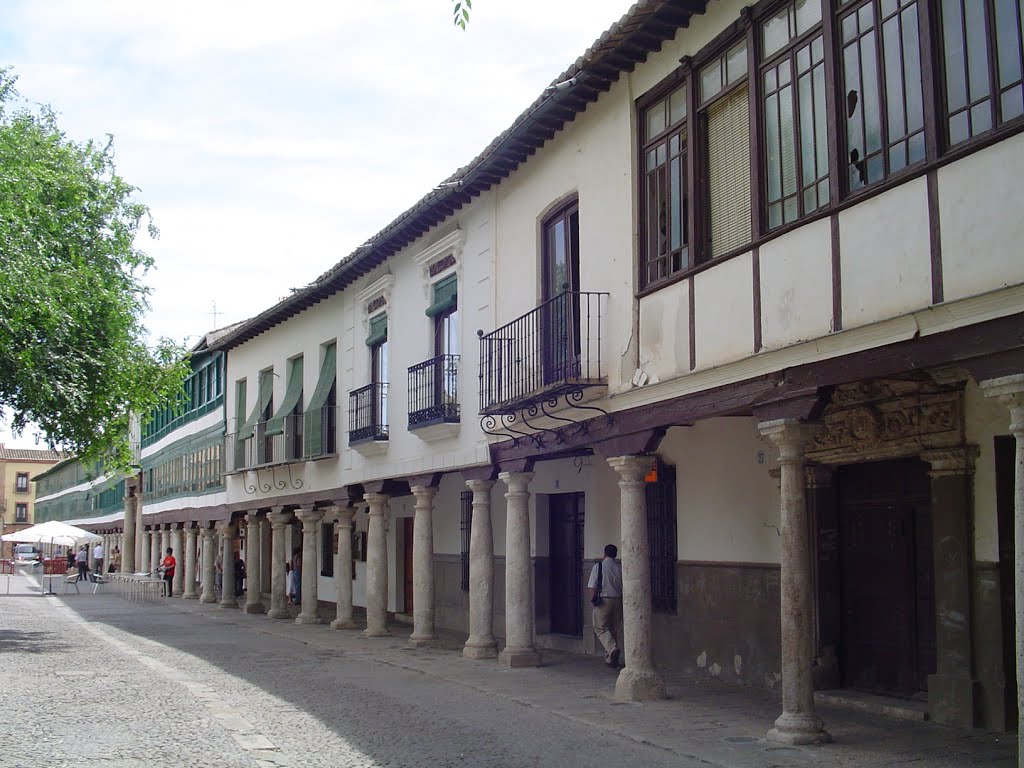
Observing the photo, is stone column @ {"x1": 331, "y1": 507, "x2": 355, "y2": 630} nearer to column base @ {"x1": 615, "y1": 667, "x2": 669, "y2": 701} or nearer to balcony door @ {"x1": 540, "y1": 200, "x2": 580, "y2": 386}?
balcony door @ {"x1": 540, "y1": 200, "x2": 580, "y2": 386}

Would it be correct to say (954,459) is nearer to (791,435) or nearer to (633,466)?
(791,435)

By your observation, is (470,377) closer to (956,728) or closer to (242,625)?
(956,728)

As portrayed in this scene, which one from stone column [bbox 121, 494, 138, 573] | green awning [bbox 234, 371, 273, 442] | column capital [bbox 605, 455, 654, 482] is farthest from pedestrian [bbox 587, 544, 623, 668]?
stone column [bbox 121, 494, 138, 573]

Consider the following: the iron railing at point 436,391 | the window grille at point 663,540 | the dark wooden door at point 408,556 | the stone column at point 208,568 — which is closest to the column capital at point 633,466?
the window grille at point 663,540

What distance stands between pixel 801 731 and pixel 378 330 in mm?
12330

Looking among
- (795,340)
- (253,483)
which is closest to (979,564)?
(795,340)

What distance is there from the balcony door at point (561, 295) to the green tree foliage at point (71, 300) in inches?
284

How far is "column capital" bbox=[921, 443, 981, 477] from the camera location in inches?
373

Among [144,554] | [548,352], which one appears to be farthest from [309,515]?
[144,554]

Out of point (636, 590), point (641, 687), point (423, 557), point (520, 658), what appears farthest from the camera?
point (423, 557)

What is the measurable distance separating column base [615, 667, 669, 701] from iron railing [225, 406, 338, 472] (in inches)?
430

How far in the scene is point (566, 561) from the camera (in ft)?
56.0

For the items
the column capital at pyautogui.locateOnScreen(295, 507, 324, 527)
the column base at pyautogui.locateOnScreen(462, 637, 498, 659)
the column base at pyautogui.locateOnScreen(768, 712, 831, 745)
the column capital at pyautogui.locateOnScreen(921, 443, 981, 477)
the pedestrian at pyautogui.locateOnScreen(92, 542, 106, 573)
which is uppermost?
the column capital at pyautogui.locateOnScreen(921, 443, 981, 477)

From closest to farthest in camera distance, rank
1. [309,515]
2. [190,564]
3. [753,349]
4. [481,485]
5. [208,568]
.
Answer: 1. [753,349]
2. [481,485]
3. [309,515]
4. [208,568]
5. [190,564]
